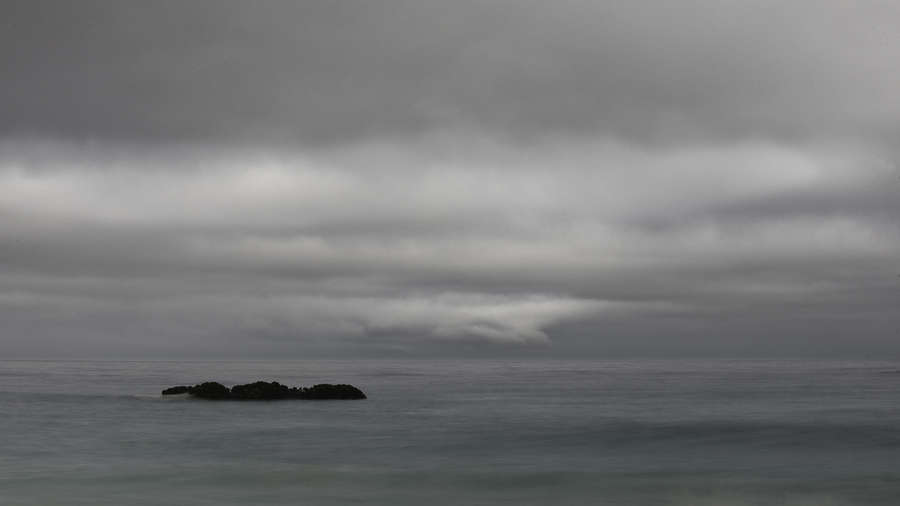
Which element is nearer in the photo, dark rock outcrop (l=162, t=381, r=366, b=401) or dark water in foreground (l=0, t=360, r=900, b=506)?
dark water in foreground (l=0, t=360, r=900, b=506)

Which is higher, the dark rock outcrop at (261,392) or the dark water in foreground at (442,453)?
the dark rock outcrop at (261,392)

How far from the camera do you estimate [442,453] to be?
42938mm

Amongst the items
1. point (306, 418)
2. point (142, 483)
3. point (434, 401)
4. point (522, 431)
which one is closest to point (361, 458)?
point (142, 483)

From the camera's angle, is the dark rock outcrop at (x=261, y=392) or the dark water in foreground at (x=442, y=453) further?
the dark rock outcrop at (x=261, y=392)

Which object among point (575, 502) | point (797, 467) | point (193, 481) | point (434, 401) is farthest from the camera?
point (434, 401)

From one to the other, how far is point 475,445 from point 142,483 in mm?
18905

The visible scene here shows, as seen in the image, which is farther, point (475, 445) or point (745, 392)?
point (745, 392)

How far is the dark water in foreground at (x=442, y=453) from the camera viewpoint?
103 feet

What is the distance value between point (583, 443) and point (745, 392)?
178 feet

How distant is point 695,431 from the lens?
52.7m

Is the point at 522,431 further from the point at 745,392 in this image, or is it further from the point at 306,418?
the point at 745,392

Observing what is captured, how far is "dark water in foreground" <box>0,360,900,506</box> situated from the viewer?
31.5m

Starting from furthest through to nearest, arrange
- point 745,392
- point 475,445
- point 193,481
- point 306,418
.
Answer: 1. point 745,392
2. point 306,418
3. point 475,445
4. point 193,481

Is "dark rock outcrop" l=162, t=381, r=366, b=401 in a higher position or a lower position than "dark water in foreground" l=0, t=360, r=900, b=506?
higher
